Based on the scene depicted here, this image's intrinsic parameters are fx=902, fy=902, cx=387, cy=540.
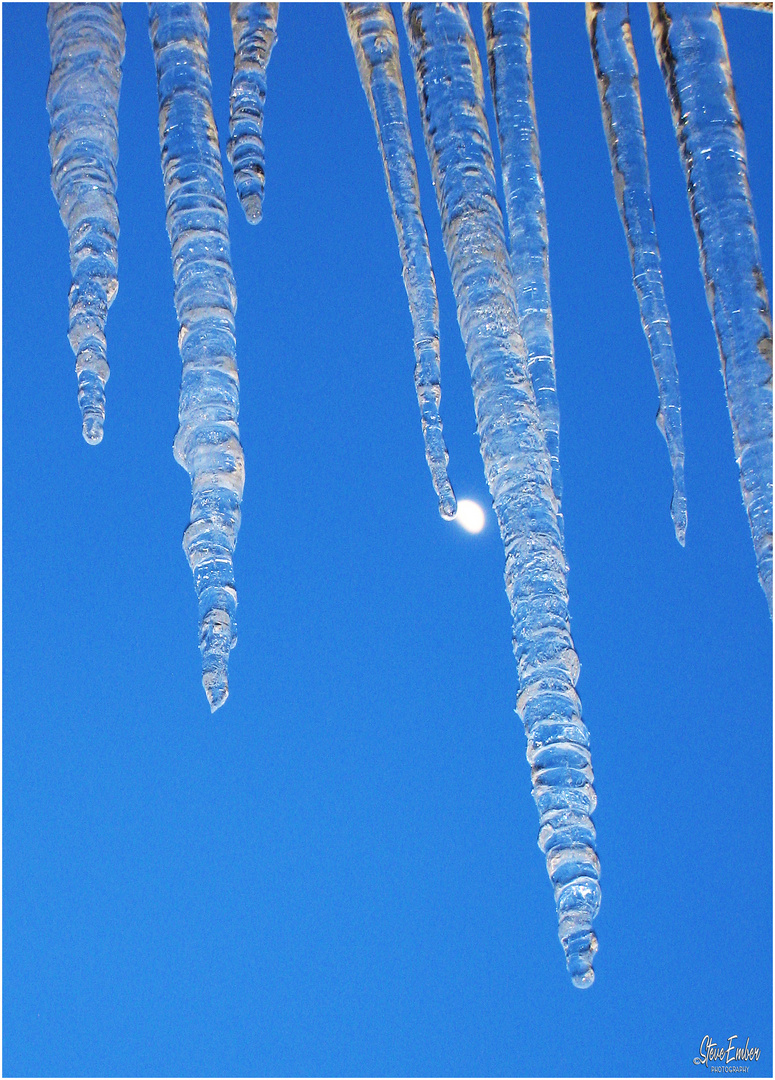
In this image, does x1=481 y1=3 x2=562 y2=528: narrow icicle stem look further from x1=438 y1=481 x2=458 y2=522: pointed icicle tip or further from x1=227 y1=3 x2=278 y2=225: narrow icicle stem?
x1=227 y1=3 x2=278 y2=225: narrow icicle stem

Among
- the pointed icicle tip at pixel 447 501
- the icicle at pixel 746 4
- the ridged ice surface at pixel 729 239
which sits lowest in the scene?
the pointed icicle tip at pixel 447 501

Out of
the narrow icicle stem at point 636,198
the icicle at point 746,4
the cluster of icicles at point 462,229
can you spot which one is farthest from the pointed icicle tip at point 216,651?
the icicle at point 746,4

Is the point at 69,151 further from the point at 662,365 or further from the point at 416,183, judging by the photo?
the point at 662,365

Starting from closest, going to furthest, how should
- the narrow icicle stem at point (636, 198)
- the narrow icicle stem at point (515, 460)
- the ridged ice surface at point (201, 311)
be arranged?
the narrow icicle stem at point (515, 460) < the ridged ice surface at point (201, 311) < the narrow icicle stem at point (636, 198)

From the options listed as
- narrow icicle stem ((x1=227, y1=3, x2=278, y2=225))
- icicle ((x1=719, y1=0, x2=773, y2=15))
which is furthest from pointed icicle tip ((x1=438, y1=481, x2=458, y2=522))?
icicle ((x1=719, y1=0, x2=773, y2=15))

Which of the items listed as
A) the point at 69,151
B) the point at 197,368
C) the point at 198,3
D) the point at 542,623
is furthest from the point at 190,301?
the point at 542,623

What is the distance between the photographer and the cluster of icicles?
0.77 meters

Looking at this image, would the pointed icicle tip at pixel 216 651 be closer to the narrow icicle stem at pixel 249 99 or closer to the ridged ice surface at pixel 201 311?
the ridged ice surface at pixel 201 311

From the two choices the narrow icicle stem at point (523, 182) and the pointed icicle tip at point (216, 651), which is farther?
the narrow icicle stem at point (523, 182)

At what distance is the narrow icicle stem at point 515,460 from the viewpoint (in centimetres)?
65

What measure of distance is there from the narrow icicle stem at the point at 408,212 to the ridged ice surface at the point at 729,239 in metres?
0.25

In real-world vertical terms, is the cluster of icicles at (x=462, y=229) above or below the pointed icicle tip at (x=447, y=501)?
above

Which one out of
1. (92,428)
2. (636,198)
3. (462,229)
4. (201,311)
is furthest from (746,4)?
(92,428)

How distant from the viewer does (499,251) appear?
2.69 feet
